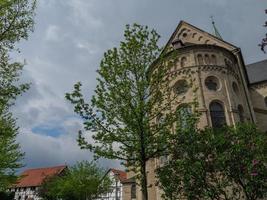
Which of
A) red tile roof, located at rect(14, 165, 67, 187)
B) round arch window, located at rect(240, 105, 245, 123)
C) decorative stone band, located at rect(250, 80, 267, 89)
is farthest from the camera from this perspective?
red tile roof, located at rect(14, 165, 67, 187)

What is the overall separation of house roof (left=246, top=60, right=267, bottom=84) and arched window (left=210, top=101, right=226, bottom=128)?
1111cm

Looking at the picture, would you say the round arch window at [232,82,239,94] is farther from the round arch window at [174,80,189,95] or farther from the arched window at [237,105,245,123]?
the round arch window at [174,80,189,95]

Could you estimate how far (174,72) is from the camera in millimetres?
24891

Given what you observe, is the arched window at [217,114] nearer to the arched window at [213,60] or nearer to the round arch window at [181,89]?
the round arch window at [181,89]

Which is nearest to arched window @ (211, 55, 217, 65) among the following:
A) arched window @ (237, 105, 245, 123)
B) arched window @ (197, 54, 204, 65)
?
arched window @ (197, 54, 204, 65)

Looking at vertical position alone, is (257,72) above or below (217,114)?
above

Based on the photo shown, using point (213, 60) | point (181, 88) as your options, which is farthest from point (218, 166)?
point (213, 60)

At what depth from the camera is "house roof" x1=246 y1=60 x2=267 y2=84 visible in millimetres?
32294

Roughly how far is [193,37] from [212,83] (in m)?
7.53

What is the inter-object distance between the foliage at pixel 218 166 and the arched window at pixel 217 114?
10578 mm

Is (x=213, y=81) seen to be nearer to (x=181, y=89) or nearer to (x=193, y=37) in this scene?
(x=193, y=37)

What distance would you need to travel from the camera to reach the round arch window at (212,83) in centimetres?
2432

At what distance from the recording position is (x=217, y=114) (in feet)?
76.2

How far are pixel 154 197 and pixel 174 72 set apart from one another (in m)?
11.5
